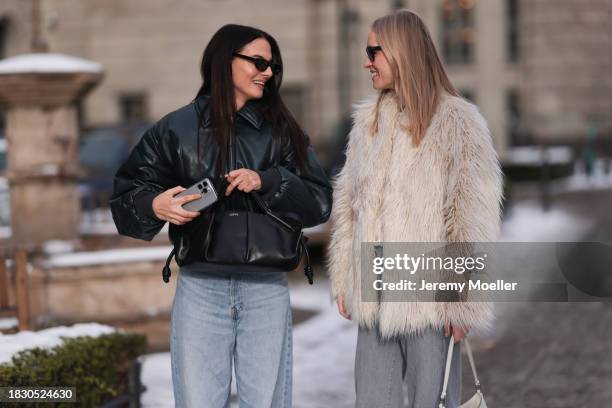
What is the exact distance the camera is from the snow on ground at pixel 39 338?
4988mm

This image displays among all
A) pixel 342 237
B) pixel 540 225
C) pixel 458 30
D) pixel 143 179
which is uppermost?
pixel 143 179

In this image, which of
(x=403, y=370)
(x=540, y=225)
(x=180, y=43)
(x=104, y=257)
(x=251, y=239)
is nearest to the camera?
(x=251, y=239)

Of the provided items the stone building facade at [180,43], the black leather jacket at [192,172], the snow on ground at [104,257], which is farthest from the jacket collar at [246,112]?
the stone building facade at [180,43]

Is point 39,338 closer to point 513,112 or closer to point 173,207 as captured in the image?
point 173,207

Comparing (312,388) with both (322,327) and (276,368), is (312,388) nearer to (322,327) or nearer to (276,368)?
(322,327)

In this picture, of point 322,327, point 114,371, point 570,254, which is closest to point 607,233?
point 570,254

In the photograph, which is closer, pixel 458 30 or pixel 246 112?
pixel 246 112

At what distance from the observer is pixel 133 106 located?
3572cm

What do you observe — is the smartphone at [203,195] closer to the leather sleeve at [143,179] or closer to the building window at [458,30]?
the leather sleeve at [143,179]

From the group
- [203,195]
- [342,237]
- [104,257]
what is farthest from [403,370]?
[104,257]

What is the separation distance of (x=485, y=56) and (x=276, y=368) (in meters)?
42.7

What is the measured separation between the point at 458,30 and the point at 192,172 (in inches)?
1687

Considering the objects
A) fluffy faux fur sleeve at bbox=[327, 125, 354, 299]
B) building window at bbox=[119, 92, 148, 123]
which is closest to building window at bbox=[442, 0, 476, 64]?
building window at bbox=[119, 92, 148, 123]

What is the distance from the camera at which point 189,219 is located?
3600 mm
